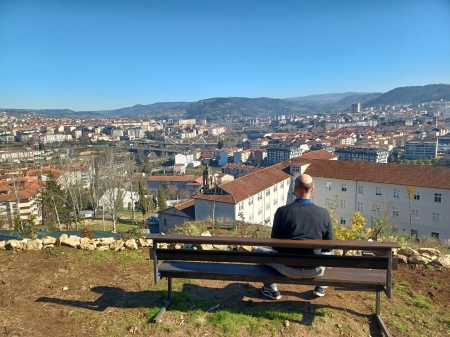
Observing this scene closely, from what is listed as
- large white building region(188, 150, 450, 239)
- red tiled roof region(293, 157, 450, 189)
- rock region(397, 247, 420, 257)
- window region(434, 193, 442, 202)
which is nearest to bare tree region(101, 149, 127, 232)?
large white building region(188, 150, 450, 239)

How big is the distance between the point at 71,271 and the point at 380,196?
24.1 m

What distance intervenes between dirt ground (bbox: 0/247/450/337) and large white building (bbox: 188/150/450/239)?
15850 millimetres

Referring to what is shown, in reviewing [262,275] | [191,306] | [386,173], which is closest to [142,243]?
[191,306]

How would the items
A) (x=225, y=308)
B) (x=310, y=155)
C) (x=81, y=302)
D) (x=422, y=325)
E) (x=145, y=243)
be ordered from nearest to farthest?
1. (x=422, y=325)
2. (x=225, y=308)
3. (x=81, y=302)
4. (x=145, y=243)
5. (x=310, y=155)

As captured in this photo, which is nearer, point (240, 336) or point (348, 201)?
point (240, 336)

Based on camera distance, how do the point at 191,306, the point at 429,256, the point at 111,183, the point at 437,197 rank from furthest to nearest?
1. the point at 111,183
2. the point at 437,197
3. the point at 429,256
4. the point at 191,306

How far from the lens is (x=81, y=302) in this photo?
364 centimetres

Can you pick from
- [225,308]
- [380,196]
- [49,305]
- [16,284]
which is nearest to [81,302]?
[49,305]

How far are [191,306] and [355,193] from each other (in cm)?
2446

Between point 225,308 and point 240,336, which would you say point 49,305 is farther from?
point 240,336

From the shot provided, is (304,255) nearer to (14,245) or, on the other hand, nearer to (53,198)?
(14,245)

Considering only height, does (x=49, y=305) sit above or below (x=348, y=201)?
above

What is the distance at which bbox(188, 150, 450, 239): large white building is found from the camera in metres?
22.4

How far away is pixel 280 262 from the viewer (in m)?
2.98
